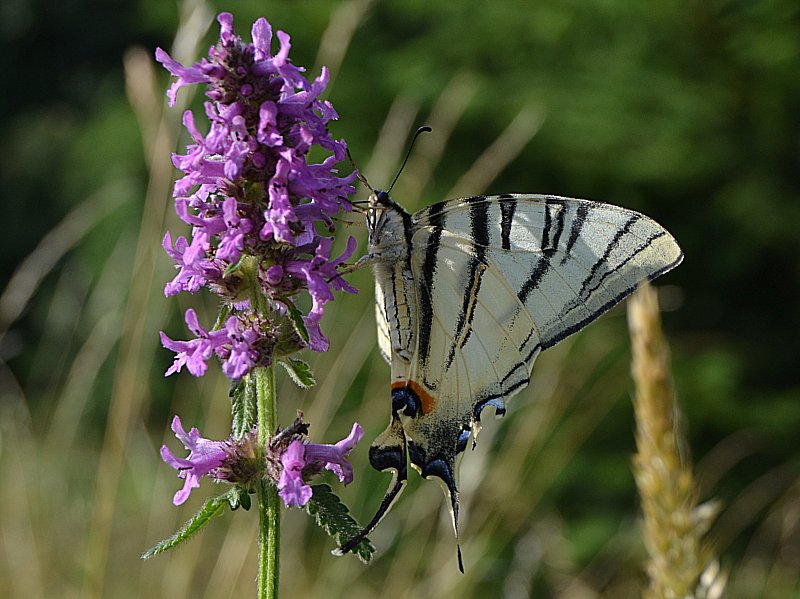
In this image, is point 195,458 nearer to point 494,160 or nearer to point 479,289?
point 479,289

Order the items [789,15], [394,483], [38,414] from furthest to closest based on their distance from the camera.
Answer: [38,414], [789,15], [394,483]

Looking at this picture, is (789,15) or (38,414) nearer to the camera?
(789,15)

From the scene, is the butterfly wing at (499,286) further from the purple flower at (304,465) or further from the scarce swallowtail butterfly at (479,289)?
the purple flower at (304,465)

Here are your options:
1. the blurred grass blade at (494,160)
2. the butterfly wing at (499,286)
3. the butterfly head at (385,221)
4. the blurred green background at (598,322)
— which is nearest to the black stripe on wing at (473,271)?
the butterfly wing at (499,286)

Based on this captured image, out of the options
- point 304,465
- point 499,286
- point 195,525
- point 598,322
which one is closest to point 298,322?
point 304,465

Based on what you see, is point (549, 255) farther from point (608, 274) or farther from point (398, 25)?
point (398, 25)

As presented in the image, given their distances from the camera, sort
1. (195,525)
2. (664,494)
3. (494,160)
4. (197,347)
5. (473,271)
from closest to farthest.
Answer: (195,525)
(197,347)
(664,494)
(473,271)
(494,160)

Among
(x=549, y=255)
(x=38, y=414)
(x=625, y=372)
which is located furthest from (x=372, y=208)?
(x=38, y=414)
